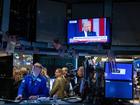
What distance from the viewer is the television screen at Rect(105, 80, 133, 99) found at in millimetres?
4569

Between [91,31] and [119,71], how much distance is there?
150 cm

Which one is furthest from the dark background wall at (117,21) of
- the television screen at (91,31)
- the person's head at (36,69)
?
the person's head at (36,69)

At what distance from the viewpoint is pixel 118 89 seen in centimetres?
471

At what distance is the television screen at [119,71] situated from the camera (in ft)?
15.2

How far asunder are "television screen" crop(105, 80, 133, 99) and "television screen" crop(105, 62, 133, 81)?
67 millimetres

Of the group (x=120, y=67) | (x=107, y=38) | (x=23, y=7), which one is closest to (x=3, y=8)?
(x=23, y=7)

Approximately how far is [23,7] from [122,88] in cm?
219

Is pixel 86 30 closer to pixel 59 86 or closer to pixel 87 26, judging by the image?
pixel 87 26

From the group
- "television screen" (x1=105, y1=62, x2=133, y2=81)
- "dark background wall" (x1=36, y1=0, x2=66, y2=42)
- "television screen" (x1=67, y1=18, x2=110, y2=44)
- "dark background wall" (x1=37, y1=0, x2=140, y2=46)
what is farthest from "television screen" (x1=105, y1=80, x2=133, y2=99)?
"dark background wall" (x1=36, y1=0, x2=66, y2=42)

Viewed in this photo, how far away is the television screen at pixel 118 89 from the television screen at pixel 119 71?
0.22 ft

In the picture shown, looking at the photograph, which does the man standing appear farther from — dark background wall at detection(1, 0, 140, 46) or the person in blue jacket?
dark background wall at detection(1, 0, 140, 46)

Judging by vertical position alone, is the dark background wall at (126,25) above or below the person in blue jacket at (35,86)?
above

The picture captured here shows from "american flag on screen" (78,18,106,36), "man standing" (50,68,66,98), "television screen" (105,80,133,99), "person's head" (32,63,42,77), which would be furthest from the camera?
"american flag on screen" (78,18,106,36)

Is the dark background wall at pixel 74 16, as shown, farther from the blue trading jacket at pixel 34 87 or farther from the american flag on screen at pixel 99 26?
the blue trading jacket at pixel 34 87
